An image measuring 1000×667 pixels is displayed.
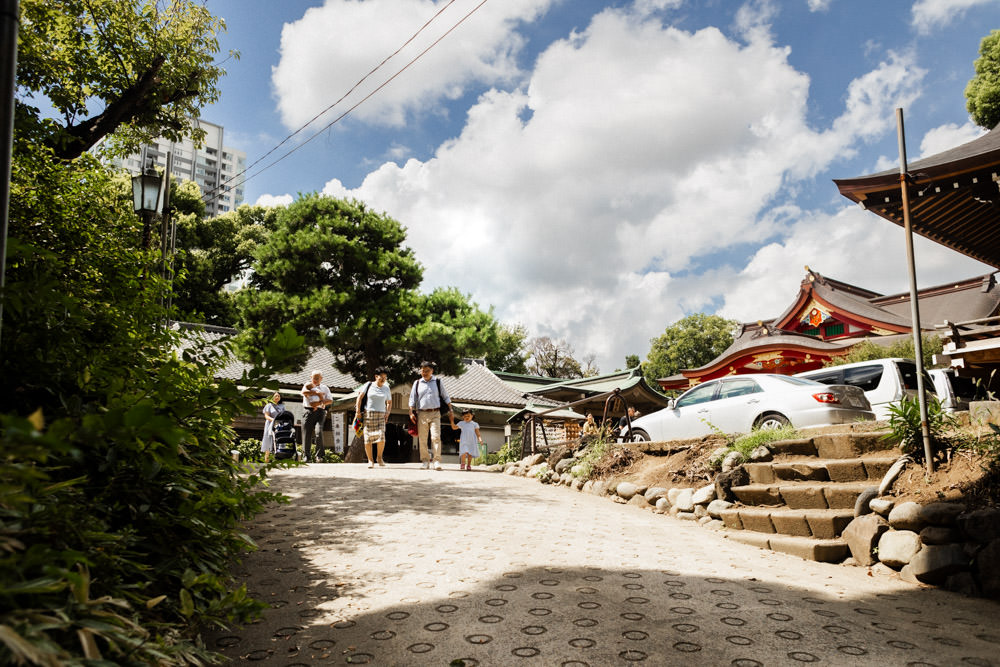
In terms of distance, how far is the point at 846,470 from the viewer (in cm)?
640

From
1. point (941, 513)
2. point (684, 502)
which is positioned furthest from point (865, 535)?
point (684, 502)

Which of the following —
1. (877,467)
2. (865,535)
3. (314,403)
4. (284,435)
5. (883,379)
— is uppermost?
(883,379)

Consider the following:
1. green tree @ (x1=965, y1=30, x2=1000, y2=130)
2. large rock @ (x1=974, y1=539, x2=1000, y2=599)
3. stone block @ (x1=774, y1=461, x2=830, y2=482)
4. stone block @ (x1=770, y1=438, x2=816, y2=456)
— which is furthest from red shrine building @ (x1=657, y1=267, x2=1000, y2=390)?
large rock @ (x1=974, y1=539, x2=1000, y2=599)

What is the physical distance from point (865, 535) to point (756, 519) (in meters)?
1.27

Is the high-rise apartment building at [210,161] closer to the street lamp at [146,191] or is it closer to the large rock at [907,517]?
the street lamp at [146,191]

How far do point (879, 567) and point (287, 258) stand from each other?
1601 cm

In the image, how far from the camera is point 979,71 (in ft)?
52.9

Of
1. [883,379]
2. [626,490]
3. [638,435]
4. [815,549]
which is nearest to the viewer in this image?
[815,549]

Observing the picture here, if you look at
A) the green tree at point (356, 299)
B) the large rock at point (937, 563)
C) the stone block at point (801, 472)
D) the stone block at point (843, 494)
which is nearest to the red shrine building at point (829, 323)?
the green tree at point (356, 299)

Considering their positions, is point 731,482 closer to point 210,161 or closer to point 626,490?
point 626,490

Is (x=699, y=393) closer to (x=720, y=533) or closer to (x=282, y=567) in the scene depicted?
(x=720, y=533)

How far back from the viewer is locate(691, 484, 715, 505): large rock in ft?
24.7

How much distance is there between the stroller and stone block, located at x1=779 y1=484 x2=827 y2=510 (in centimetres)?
848

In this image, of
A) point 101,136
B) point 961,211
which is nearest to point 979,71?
point 961,211
